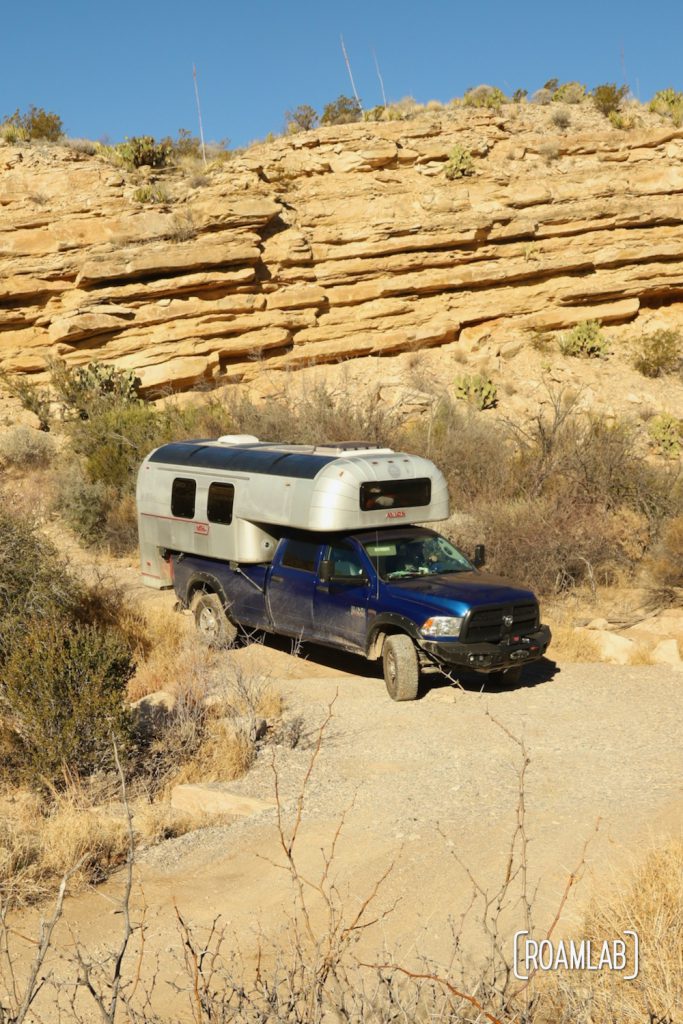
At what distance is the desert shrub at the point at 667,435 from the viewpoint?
22.1 m

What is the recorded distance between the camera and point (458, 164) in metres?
26.8

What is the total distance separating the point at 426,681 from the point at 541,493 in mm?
7454

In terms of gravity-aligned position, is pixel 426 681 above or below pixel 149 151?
below

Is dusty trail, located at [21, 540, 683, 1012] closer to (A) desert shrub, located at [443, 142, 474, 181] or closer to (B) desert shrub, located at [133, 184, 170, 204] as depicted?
(B) desert shrub, located at [133, 184, 170, 204]

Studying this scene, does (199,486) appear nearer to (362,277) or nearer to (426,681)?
(426,681)

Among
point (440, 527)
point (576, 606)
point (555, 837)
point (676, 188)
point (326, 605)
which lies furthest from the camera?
point (676, 188)

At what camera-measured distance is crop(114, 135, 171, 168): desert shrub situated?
2797cm

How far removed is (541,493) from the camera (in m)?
17.5

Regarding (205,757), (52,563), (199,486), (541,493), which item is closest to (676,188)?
(541,493)

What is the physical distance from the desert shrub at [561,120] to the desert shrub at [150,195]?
11865mm

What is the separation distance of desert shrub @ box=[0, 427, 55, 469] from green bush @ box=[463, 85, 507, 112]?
16.5 meters

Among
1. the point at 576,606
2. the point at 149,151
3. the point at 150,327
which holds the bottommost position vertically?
the point at 576,606

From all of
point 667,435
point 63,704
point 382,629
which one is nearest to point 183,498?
point 382,629

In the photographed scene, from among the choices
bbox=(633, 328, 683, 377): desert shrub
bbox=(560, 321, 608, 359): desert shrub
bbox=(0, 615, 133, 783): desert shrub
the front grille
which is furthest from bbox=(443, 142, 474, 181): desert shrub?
bbox=(0, 615, 133, 783): desert shrub
